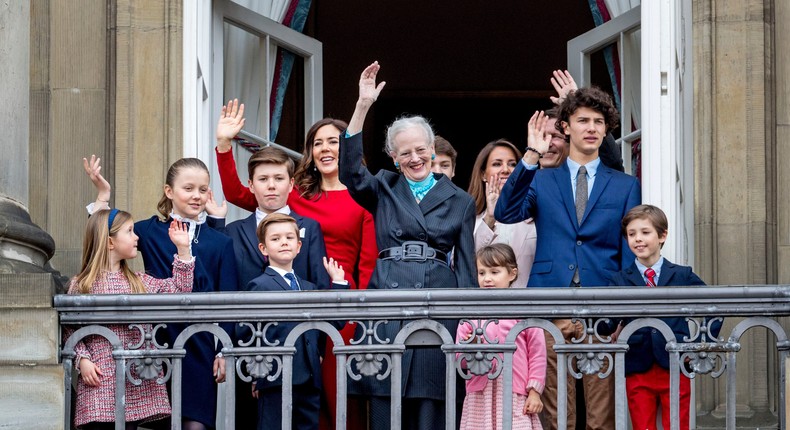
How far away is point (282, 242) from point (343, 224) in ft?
2.11

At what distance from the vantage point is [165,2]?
9.66 m

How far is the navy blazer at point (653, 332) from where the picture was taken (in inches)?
298

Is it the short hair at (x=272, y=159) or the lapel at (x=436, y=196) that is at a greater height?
the short hair at (x=272, y=159)

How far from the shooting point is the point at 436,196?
7.93 metres

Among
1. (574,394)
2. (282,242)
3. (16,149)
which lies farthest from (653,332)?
(16,149)

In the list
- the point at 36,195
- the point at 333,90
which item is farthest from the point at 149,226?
the point at 333,90

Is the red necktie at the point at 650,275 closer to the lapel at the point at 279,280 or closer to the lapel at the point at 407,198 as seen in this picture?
the lapel at the point at 407,198

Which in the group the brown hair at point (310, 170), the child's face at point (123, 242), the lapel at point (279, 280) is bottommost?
the lapel at point (279, 280)

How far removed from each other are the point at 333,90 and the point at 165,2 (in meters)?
5.02

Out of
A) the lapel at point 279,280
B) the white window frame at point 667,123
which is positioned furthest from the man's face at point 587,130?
A: the lapel at point 279,280

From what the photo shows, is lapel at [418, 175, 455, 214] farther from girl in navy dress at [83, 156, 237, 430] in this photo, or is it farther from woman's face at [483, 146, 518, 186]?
girl in navy dress at [83, 156, 237, 430]

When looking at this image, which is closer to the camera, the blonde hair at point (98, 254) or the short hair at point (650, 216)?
the blonde hair at point (98, 254)

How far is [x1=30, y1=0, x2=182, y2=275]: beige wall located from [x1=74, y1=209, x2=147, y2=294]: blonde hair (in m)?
1.78

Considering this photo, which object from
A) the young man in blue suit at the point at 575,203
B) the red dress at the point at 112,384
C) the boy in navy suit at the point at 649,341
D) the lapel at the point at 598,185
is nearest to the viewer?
the red dress at the point at 112,384
